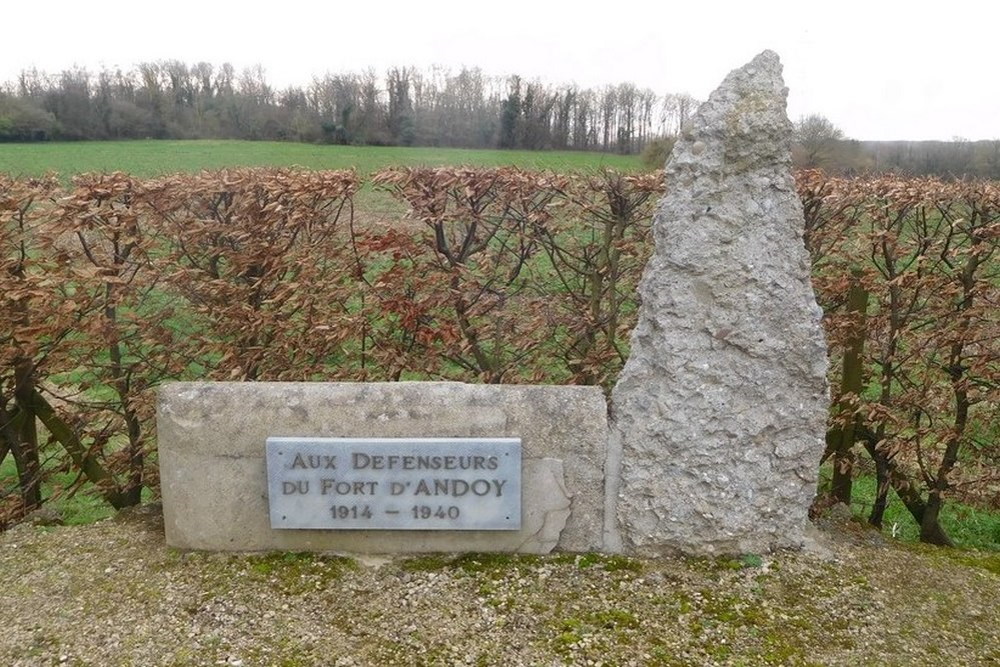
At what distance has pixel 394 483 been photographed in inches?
137

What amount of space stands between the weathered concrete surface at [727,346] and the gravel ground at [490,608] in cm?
34

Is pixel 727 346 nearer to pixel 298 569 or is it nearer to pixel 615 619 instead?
pixel 615 619

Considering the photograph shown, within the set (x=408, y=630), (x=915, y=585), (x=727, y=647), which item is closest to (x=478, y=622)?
(x=408, y=630)

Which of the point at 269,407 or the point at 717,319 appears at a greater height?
the point at 717,319

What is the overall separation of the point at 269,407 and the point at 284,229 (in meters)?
1.56

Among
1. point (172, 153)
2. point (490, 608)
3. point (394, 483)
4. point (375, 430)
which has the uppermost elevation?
point (172, 153)

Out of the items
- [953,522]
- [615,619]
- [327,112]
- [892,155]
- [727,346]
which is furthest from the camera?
[327,112]

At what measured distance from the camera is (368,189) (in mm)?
4918

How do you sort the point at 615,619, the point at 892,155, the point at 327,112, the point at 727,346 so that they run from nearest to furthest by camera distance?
1. the point at 615,619
2. the point at 727,346
3. the point at 892,155
4. the point at 327,112

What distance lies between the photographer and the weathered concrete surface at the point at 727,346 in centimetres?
341

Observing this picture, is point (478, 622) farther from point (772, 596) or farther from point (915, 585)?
point (915, 585)

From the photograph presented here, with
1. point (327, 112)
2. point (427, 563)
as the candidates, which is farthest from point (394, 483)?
point (327, 112)

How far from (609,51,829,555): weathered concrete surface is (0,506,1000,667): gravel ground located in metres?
0.34

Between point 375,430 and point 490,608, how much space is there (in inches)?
35.4
